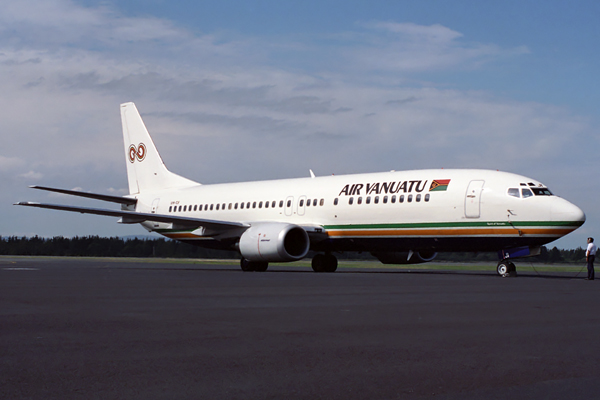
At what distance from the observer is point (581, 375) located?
6203 millimetres

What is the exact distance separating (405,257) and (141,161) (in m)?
18.0

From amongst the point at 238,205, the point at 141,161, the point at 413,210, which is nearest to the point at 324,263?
the point at 238,205

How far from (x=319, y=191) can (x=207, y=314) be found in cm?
2099

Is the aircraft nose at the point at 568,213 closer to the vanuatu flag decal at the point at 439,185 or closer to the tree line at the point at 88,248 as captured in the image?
the vanuatu flag decal at the point at 439,185

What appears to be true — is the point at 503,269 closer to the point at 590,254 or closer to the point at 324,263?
the point at 590,254

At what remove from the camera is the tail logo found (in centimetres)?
4225

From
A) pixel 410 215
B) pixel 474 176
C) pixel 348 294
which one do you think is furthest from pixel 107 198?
pixel 348 294

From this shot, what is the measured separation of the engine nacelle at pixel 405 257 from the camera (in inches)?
1249

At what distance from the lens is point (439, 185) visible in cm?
2717

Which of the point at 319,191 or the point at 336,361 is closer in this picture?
the point at 336,361

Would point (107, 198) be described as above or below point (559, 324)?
above

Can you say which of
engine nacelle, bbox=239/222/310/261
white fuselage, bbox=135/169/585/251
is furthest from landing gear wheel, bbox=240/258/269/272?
white fuselage, bbox=135/169/585/251

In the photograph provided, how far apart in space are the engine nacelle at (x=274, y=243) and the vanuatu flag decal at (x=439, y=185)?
5757 millimetres

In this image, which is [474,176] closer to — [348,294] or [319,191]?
[319,191]
